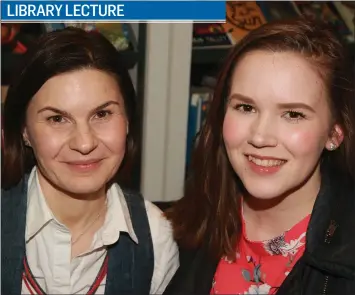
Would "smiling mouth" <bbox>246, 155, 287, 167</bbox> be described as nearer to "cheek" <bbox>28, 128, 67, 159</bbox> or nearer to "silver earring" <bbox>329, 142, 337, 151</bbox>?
"silver earring" <bbox>329, 142, 337, 151</bbox>

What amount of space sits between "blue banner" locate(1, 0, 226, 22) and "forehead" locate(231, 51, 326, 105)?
16cm

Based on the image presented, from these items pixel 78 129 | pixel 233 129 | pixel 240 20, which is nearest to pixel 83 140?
pixel 78 129

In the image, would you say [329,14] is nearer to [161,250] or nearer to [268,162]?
[268,162]

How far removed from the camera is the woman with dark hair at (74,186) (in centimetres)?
114

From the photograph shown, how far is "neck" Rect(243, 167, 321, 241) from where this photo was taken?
121 cm

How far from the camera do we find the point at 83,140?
114 cm

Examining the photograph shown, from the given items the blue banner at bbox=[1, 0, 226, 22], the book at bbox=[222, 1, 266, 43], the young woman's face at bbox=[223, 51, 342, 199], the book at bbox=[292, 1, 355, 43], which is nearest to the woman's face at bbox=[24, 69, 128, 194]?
the blue banner at bbox=[1, 0, 226, 22]

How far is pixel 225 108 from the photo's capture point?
120cm

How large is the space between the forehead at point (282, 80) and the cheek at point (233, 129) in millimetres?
53

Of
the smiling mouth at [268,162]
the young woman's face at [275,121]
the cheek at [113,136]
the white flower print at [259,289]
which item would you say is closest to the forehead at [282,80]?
the young woman's face at [275,121]

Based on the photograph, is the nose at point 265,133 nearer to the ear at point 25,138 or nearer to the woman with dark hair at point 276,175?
the woman with dark hair at point 276,175

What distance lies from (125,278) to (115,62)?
0.42 metres

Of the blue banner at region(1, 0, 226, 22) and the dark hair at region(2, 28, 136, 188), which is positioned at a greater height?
the blue banner at region(1, 0, 226, 22)

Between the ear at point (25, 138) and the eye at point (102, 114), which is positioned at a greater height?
the eye at point (102, 114)
